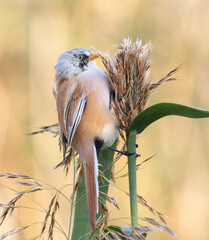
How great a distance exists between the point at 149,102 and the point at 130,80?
4.99ft

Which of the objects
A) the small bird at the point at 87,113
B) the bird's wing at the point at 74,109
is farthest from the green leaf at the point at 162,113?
the bird's wing at the point at 74,109

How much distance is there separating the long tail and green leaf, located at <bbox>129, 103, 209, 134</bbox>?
235mm

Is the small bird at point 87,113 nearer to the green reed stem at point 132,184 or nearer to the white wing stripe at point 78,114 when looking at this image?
the white wing stripe at point 78,114

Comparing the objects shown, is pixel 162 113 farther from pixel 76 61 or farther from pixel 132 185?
pixel 76 61

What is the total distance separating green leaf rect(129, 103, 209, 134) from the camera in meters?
0.91

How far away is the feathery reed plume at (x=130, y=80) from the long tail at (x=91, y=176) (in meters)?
0.21

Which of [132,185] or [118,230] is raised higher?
[132,185]

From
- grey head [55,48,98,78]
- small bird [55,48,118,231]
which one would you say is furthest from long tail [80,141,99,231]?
grey head [55,48,98,78]

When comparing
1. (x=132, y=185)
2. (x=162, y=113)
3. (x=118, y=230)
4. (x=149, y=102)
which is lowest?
(x=118, y=230)

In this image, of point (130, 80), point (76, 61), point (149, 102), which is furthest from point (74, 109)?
point (149, 102)

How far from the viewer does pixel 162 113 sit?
0.98m

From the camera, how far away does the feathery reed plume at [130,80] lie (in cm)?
110

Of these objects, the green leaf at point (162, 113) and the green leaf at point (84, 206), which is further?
the green leaf at point (84, 206)

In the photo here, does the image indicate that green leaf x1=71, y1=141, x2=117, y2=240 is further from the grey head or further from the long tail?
the grey head
